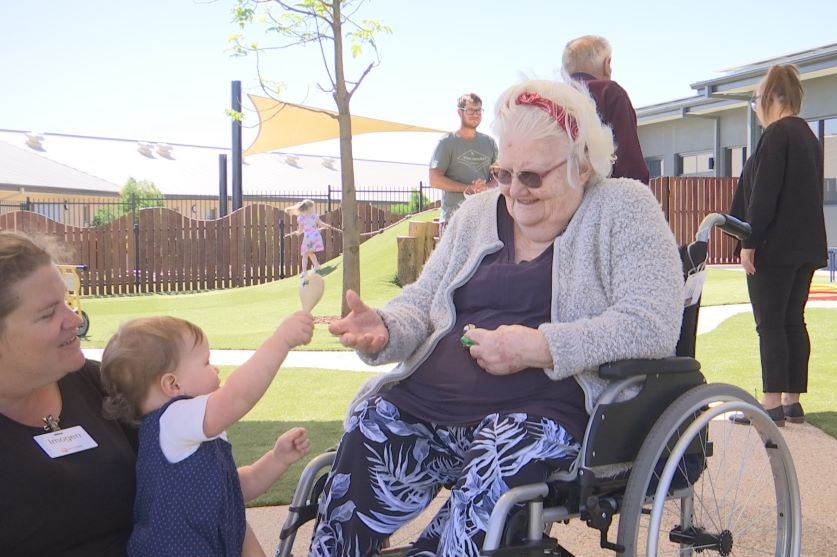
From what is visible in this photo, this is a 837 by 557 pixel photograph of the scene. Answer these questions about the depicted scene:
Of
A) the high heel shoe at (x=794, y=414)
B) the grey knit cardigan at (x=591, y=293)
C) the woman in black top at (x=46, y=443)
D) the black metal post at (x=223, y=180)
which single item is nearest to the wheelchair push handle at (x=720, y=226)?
the grey knit cardigan at (x=591, y=293)

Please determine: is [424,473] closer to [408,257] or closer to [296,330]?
[296,330]

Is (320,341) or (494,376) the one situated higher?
(494,376)

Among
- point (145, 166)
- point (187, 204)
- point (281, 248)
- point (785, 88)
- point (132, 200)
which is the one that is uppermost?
point (145, 166)

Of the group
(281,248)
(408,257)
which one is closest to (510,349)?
(408,257)

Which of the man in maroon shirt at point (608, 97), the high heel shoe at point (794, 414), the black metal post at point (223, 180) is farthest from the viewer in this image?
the black metal post at point (223, 180)

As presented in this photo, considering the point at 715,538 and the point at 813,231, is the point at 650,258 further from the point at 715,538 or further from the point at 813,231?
the point at 813,231

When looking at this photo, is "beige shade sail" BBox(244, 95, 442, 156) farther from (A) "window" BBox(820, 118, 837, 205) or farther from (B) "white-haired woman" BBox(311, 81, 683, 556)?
(B) "white-haired woman" BBox(311, 81, 683, 556)

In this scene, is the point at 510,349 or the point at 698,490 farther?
the point at 698,490

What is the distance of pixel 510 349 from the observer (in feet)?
7.51

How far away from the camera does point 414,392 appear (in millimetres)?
2541

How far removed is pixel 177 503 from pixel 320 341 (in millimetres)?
7420

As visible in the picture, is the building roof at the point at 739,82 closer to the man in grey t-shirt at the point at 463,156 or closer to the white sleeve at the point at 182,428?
the man in grey t-shirt at the point at 463,156

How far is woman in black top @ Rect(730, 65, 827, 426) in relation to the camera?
484 centimetres

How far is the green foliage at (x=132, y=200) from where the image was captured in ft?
94.5
